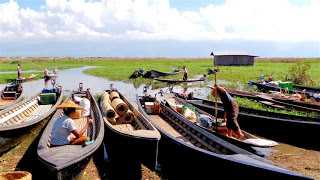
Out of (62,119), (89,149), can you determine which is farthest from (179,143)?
(62,119)

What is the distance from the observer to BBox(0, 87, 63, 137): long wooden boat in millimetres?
7793

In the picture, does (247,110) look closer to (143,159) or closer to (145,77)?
(143,159)

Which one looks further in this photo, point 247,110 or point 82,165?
point 247,110

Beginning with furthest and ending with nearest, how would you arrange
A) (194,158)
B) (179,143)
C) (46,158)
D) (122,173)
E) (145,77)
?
(145,77)
(122,173)
(179,143)
(194,158)
(46,158)

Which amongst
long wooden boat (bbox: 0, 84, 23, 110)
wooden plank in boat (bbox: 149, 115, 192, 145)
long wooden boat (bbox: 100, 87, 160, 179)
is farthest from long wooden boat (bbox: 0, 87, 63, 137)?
wooden plank in boat (bbox: 149, 115, 192, 145)

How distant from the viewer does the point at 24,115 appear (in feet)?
36.2

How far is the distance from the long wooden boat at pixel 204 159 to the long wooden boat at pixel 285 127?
3.01 metres

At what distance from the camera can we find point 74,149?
5879 millimetres

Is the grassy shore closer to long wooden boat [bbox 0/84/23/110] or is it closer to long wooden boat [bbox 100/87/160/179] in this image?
long wooden boat [bbox 0/84/23/110]

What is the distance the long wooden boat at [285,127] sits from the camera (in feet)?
30.3

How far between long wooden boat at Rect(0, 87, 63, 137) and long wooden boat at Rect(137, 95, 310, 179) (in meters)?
4.23

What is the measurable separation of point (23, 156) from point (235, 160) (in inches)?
257

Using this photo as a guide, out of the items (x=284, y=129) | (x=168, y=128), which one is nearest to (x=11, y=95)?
(x=168, y=128)

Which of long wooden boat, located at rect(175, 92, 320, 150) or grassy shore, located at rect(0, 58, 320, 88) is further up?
grassy shore, located at rect(0, 58, 320, 88)
